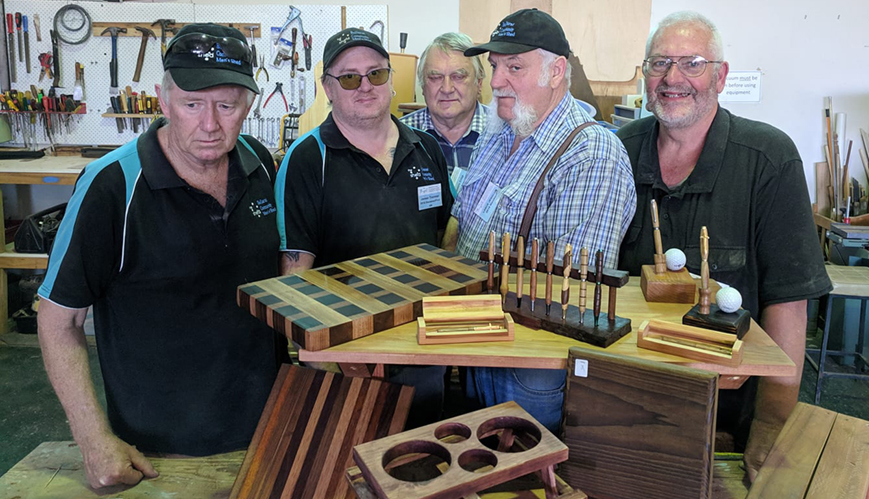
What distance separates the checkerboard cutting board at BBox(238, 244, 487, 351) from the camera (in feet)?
4.83

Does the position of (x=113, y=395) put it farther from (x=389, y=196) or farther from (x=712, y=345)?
(x=712, y=345)

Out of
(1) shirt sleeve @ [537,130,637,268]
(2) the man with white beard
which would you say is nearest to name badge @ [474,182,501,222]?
(2) the man with white beard

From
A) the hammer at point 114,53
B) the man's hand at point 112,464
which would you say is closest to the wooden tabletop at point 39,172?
the hammer at point 114,53

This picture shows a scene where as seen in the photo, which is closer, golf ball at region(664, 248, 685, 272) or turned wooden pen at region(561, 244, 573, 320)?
turned wooden pen at region(561, 244, 573, 320)

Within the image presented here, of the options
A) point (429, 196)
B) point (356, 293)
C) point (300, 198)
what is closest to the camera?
point (356, 293)

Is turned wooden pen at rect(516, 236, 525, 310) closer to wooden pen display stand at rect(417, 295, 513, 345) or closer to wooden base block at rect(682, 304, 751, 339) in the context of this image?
wooden pen display stand at rect(417, 295, 513, 345)

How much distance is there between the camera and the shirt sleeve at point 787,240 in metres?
2.27

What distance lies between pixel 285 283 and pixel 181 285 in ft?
2.00

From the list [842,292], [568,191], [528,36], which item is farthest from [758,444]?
→ [842,292]

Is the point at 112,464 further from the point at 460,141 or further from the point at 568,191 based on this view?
the point at 460,141

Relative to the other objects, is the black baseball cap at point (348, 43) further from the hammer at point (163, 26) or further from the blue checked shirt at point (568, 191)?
the hammer at point (163, 26)

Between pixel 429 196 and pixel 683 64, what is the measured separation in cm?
112

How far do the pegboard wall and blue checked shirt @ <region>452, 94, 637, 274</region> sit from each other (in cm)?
401

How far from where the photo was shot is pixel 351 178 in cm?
260
